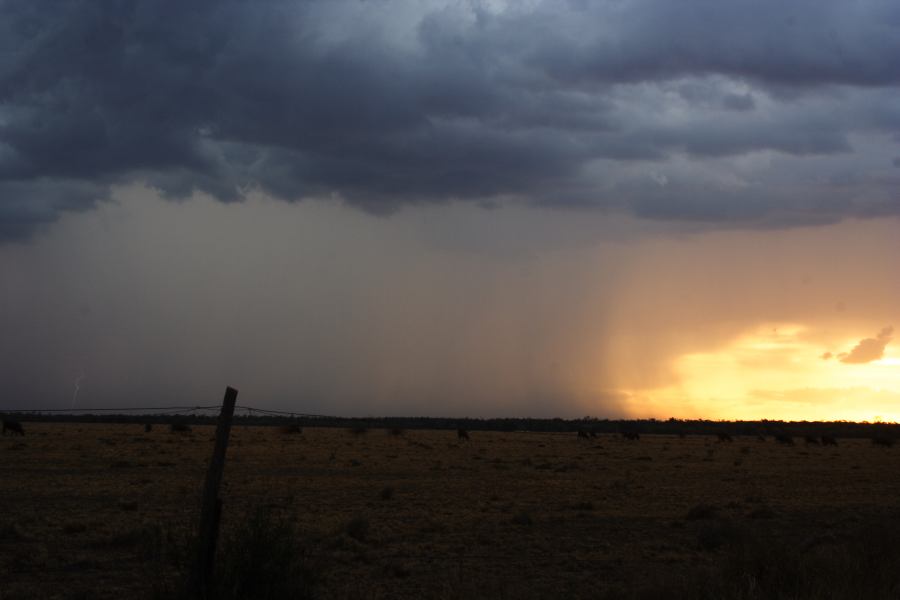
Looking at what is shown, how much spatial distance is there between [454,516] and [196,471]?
60.1 ft

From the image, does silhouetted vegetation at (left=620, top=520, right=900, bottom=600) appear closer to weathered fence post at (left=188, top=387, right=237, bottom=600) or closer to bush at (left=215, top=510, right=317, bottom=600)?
bush at (left=215, top=510, right=317, bottom=600)

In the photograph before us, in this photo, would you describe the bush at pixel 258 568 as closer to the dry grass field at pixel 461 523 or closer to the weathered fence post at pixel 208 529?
the dry grass field at pixel 461 523

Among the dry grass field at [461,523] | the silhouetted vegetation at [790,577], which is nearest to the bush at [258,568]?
the dry grass field at [461,523]

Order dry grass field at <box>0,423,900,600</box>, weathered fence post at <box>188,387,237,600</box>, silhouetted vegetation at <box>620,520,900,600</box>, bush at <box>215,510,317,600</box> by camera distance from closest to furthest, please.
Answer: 1. weathered fence post at <box>188,387,237,600</box>
2. bush at <box>215,510,317,600</box>
3. silhouetted vegetation at <box>620,520,900,600</box>
4. dry grass field at <box>0,423,900,600</box>

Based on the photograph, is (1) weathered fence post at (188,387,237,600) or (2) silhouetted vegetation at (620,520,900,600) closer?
(1) weathered fence post at (188,387,237,600)

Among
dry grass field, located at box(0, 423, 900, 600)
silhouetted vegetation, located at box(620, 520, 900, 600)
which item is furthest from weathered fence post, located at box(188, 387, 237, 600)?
silhouetted vegetation, located at box(620, 520, 900, 600)

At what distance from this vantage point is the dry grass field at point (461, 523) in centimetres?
1502

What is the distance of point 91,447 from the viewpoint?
2223 inches

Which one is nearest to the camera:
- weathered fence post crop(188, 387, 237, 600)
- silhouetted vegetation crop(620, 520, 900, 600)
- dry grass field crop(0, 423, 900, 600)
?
weathered fence post crop(188, 387, 237, 600)

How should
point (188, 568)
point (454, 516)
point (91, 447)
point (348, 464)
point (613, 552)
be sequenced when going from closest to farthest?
point (188, 568) < point (613, 552) < point (454, 516) < point (348, 464) < point (91, 447)

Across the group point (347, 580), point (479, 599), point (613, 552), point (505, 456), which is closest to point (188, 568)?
point (479, 599)

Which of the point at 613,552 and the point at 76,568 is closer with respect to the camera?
the point at 76,568

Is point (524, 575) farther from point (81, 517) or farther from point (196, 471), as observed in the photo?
point (196, 471)

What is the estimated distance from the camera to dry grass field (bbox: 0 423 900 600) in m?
Result: 15.0
